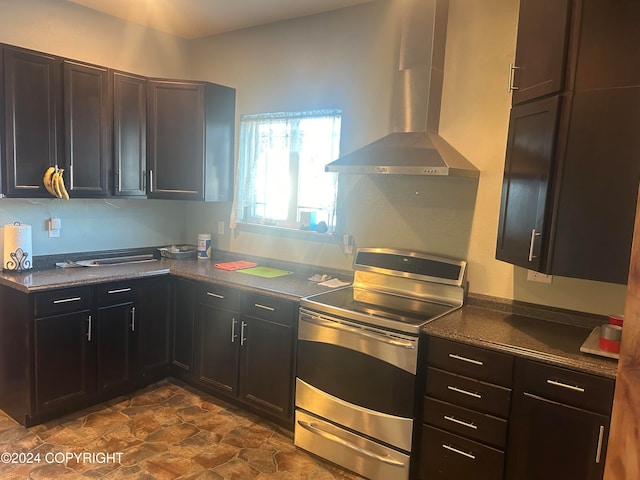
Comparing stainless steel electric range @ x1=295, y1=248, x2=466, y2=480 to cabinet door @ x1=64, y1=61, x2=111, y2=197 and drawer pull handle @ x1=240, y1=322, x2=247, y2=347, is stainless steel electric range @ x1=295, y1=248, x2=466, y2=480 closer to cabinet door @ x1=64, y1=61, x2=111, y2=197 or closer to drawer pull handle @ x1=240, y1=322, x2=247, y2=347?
drawer pull handle @ x1=240, y1=322, x2=247, y2=347

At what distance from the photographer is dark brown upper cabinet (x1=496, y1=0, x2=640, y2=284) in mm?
1898

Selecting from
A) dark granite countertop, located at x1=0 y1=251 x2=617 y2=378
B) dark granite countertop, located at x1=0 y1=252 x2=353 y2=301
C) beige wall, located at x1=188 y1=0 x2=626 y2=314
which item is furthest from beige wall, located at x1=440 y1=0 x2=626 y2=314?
dark granite countertop, located at x1=0 y1=252 x2=353 y2=301

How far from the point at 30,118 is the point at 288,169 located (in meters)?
1.72

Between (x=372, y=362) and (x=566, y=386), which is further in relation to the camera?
(x=372, y=362)

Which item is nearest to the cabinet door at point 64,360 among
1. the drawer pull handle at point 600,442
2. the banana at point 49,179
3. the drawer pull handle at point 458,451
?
the banana at point 49,179

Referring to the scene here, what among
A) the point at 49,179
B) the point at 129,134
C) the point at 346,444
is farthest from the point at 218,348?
the point at 129,134

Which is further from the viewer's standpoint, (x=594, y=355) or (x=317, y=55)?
(x=317, y=55)

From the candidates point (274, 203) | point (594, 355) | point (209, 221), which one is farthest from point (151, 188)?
point (594, 355)

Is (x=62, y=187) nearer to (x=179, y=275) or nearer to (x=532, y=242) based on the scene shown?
(x=179, y=275)

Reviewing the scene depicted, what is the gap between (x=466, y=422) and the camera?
225 cm

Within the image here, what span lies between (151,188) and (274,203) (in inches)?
37.3

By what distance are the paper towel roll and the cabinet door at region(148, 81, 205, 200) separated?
2.92 feet

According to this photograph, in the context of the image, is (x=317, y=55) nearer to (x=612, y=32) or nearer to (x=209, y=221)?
(x=209, y=221)

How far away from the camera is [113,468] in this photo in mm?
2539
